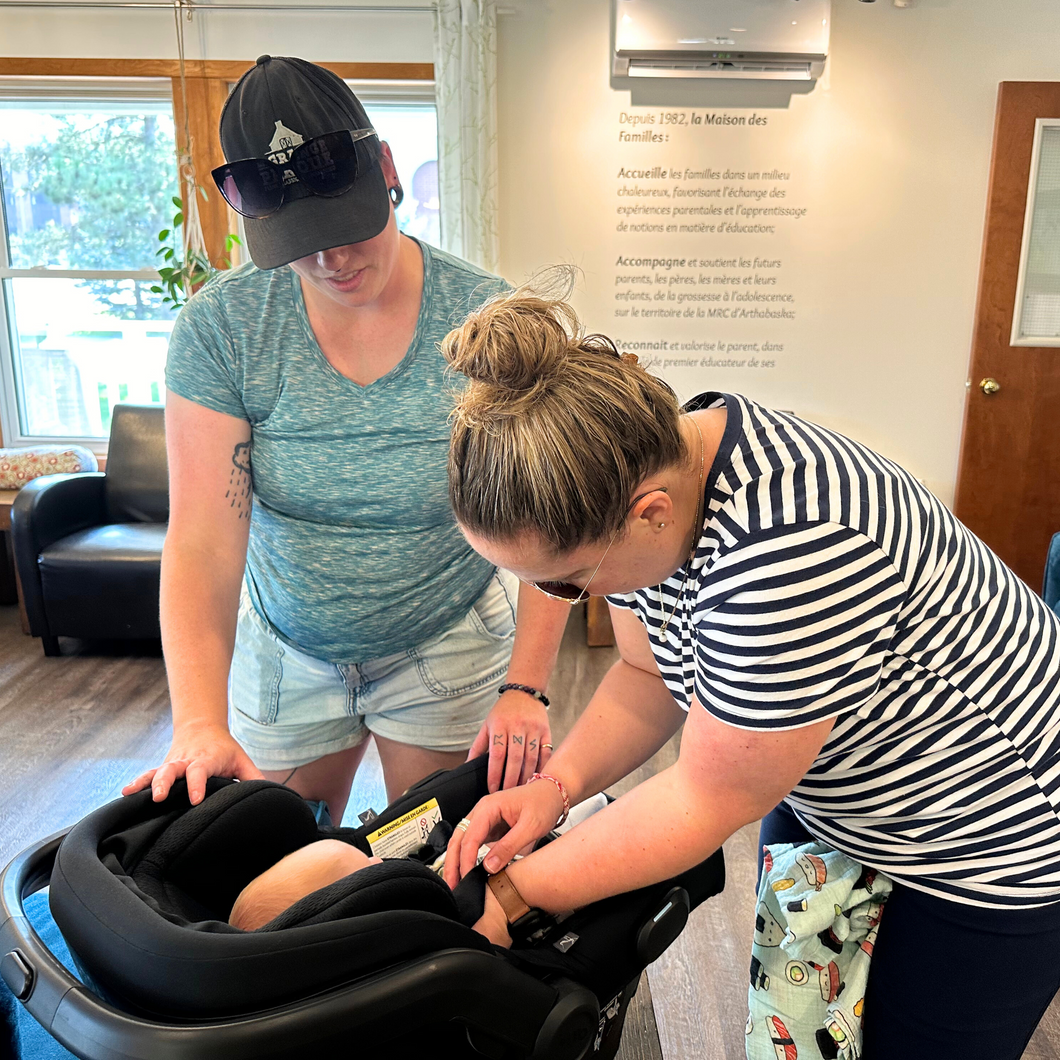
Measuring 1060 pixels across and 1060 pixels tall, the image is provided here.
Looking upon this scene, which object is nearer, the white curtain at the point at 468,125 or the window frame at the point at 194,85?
the white curtain at the point at 468,125

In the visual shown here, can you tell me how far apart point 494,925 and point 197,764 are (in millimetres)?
345

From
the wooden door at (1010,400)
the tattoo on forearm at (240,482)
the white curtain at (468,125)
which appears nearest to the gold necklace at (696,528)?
the tattoo on forearm at (240,482)

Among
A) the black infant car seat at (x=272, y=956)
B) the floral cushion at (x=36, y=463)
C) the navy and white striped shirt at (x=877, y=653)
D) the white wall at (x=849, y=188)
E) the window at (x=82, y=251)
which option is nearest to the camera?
the black infant car seat at (x=272, y=956)

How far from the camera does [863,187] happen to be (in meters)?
3.79

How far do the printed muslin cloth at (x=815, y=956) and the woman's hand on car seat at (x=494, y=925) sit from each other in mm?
314

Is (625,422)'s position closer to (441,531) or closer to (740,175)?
(441,531)

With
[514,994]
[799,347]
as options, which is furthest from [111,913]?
[799,347]

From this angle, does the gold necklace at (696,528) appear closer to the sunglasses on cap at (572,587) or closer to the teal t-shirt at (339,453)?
the sunglasses on cap at (572,587)

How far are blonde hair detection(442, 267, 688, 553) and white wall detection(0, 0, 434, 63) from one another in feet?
11.6

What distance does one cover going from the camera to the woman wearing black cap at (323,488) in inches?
40.0

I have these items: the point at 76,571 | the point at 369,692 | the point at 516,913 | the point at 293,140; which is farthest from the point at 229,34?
the point at 516,913

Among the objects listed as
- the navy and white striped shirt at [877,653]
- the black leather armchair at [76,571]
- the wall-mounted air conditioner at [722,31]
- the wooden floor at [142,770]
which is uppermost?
the wall-mounted air conditioner at [722,31]

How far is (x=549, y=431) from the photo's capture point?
0.70 meters

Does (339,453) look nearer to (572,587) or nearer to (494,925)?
(572,587)
